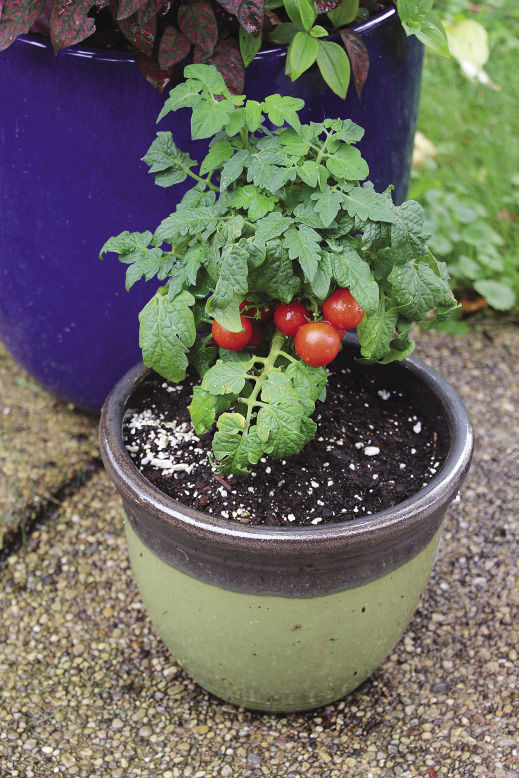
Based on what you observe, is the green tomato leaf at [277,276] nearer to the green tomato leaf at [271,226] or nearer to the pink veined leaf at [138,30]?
the green tomato leaf at [271,226]

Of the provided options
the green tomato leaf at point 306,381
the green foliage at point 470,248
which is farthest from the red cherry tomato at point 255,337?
the green foliage at point 470,248

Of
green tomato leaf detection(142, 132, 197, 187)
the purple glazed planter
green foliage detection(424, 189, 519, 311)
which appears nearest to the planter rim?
the purple glazed planter

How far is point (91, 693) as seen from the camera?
1.99 metres

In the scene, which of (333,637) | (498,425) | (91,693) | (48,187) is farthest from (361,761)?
(48,187)

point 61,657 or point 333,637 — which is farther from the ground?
point 333,637

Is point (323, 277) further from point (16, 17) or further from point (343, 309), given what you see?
point (16, 17)

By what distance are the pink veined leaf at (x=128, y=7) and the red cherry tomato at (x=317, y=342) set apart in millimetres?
707

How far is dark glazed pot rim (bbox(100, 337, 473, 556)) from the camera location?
4.94ft

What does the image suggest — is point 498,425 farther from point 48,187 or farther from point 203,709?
point 48,187

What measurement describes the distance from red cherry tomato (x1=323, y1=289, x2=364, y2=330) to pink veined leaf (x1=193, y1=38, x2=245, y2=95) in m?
0.56

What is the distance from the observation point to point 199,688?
200cm

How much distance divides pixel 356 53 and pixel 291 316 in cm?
69

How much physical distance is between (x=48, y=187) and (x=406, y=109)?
35.5 inches

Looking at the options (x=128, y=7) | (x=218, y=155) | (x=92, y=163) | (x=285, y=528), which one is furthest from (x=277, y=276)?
(x=92, y=163)
